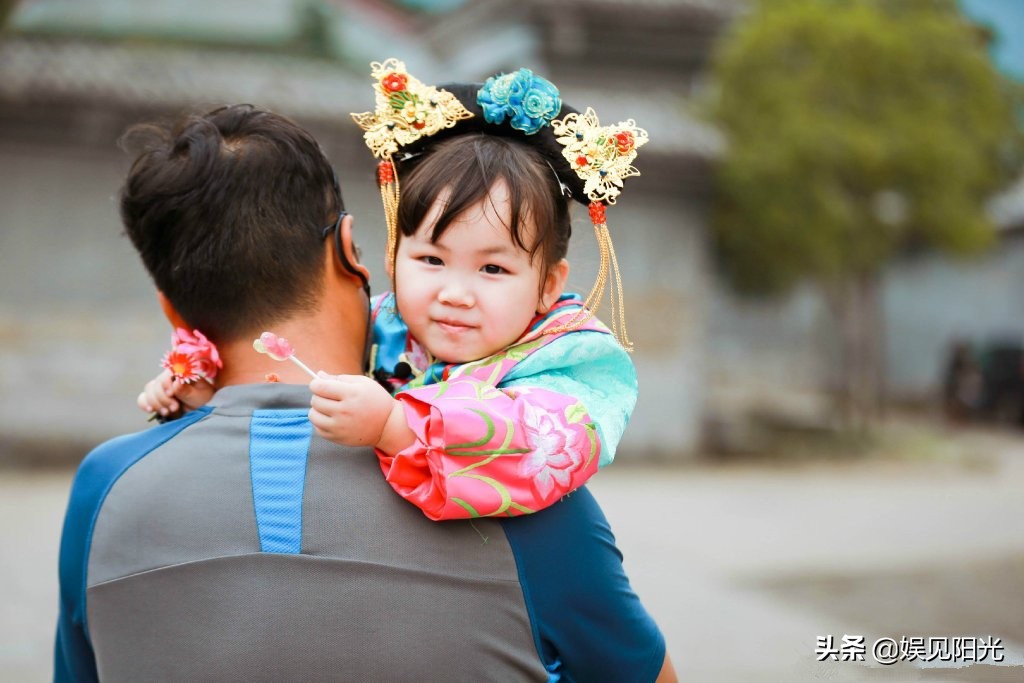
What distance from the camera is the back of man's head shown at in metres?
1.54

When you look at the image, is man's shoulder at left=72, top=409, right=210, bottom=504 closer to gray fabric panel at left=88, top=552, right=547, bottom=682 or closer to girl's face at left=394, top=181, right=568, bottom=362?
gray fabric panel at left=88, top=552, right=547, bottom=682

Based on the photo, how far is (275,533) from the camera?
55.2 inches

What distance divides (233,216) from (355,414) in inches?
14.9

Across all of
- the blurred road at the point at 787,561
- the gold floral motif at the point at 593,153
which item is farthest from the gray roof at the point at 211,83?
the gold floral motif at the point at 593,153

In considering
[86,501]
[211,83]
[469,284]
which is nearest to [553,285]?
[469,284]

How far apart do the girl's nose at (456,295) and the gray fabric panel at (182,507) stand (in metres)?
0.37

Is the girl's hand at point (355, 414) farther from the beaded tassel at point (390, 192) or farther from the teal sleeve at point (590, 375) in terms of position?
the beaded tassel at point (390, 192)

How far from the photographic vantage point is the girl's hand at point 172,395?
5.55 ft

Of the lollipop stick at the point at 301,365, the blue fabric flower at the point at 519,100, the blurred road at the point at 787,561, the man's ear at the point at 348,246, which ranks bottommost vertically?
the blurred road at the point at 787,561

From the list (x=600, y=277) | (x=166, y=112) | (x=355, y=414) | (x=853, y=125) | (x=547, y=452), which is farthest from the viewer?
(x=853, y=125)

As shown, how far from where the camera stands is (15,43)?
406 inches

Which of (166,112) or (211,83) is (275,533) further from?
(211,83)

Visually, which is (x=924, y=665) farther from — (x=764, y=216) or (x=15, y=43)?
(x=15, y=43)

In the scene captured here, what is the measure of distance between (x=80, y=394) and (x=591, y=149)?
9.83 metres
